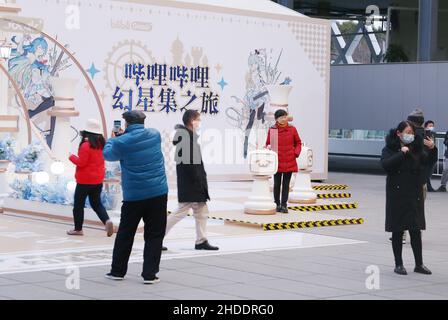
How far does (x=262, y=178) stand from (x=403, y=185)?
17.3ft

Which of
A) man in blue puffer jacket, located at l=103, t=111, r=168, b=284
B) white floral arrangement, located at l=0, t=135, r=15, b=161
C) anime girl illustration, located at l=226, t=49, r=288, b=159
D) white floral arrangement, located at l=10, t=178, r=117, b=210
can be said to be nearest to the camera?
man in blue puffer jacket, located at l=103, t=111, r=168, b=284

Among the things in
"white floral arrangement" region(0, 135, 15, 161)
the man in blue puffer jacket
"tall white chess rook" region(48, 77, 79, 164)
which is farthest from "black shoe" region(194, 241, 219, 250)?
"white floral arrangement" region(0, 135, 15, 161)

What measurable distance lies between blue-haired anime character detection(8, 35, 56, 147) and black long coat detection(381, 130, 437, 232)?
10.6 meters

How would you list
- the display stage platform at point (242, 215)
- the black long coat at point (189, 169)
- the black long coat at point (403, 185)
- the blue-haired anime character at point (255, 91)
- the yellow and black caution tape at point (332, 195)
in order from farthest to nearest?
the blue-haired anime character at point (255, 91), the yellow and black caution tape at point (332, 195), the display stage platform at point (242, 215), the black long coat at point (189, 169), the black long coat at point (403, 185)

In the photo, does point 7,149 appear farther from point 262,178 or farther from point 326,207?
point 326,207

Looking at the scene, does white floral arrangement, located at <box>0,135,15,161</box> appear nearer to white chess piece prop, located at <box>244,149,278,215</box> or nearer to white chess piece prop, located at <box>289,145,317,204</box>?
white chess piece prop, located at <box>244,149,278,215</box>

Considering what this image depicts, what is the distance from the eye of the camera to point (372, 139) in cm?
3231

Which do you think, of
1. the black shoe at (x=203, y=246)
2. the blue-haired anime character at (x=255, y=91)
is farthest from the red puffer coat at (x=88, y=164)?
the blue-haired anime character at (x=255, y=91)

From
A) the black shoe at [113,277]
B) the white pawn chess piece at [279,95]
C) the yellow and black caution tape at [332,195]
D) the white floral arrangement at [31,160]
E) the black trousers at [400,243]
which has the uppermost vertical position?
the white pawn chess piece at [279,95]

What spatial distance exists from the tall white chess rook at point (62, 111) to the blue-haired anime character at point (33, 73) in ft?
13.1

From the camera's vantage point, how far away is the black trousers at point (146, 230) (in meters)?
→ 9.44

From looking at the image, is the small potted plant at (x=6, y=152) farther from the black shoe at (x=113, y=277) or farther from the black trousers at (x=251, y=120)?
the black trousers at (x=251, y=120)

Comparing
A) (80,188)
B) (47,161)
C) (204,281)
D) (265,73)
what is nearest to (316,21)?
(265,73)

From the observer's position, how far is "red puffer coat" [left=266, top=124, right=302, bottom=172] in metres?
15.8
